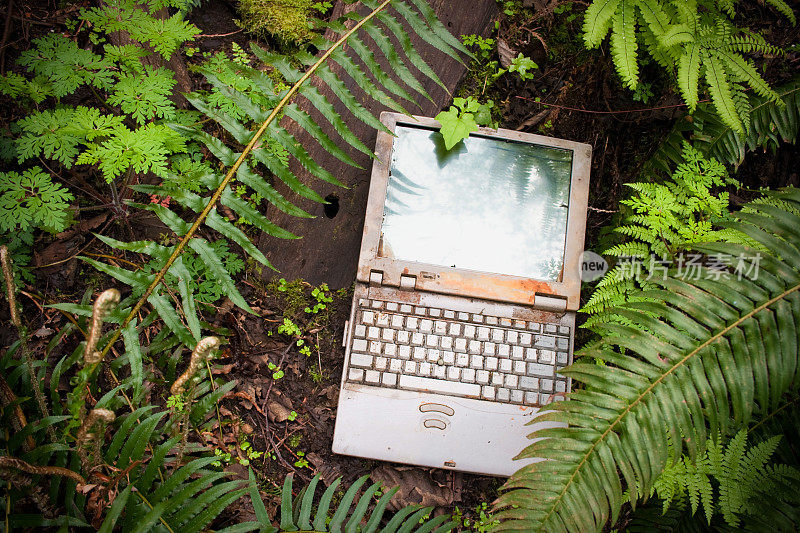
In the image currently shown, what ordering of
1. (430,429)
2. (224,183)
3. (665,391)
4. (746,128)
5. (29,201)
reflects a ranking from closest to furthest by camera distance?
(665,391) → (224,183) → (29,201) → (430,429) → (746,128)

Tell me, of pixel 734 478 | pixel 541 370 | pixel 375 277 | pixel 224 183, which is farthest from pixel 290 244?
pixel 734 478

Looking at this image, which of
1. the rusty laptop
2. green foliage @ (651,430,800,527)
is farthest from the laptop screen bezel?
green foliage @ (651,430,800,527)

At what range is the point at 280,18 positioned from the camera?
9.14ft

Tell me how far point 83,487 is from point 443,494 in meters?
1.58

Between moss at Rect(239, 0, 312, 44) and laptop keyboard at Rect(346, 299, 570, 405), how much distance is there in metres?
1.56

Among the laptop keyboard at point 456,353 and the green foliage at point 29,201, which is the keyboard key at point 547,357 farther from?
the green foliage at point 29,201

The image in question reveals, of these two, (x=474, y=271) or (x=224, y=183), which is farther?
(x=474, y=271)

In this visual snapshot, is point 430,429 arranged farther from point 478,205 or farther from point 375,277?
point 478,205

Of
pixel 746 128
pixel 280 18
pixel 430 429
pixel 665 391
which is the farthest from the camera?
pixel 280 18

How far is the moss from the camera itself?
2781mm

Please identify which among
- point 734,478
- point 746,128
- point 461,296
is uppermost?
point 746,128

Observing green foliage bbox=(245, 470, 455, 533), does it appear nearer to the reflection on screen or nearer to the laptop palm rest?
the laptop palm rest

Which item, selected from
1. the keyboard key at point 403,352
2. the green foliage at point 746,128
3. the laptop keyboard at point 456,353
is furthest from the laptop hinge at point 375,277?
the green foliage at point 746,128

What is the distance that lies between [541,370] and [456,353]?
16.0 inches
